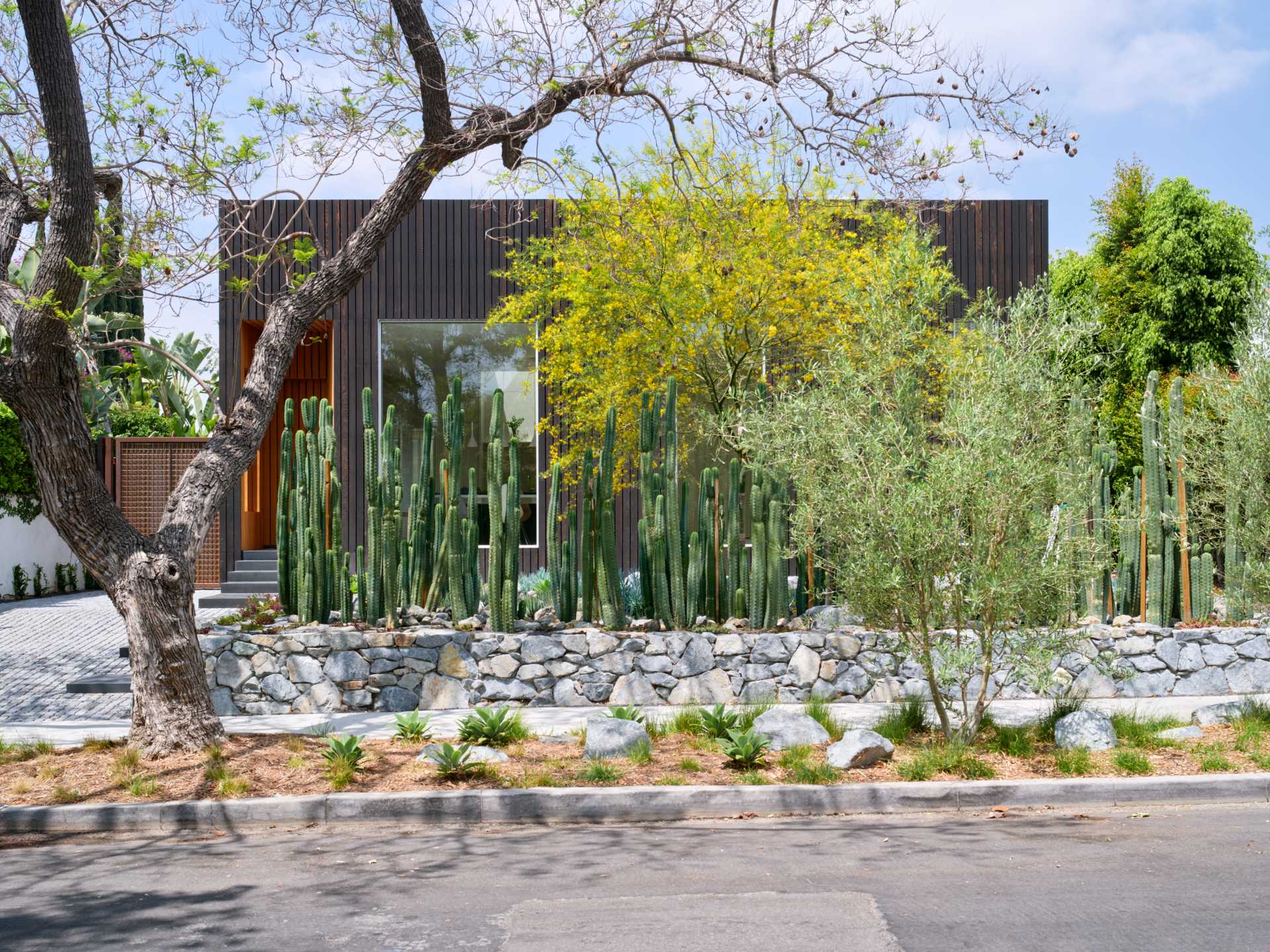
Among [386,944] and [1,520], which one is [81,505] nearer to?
[386,944]

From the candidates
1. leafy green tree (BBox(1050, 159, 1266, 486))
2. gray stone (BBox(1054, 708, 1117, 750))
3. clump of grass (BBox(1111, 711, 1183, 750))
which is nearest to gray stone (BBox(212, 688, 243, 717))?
gray stone (BBox(1054, 708, 1117, 750))

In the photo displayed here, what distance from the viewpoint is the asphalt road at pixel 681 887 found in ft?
14.6

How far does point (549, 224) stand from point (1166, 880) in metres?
15.0

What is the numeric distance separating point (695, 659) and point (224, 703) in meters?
4.10

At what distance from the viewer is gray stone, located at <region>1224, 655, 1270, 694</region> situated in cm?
1019

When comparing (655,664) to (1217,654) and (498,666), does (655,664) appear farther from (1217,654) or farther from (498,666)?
(1217,654)

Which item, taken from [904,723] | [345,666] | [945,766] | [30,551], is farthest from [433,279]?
[945,766]

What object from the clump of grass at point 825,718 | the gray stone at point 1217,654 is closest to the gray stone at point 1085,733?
the clump of grass at point 825,718

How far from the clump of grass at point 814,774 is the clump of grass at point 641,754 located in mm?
968

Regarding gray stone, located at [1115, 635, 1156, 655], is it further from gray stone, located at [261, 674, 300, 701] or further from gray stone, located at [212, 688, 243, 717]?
A: gray stone, located at [212, 688, 243, 717]

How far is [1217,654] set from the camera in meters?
10.2

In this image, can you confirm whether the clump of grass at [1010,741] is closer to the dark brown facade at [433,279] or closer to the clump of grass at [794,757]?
the clump of grass at [794,757]

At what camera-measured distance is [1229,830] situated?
614 centimetres

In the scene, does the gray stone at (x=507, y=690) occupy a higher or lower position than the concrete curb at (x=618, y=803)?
higher
